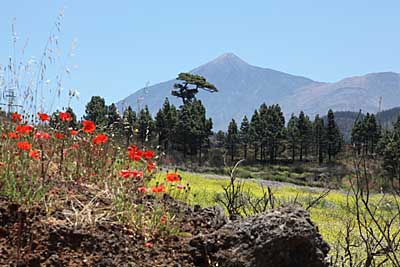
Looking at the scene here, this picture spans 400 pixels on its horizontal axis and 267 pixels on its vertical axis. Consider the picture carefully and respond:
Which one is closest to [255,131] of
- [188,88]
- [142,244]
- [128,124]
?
[188,88]

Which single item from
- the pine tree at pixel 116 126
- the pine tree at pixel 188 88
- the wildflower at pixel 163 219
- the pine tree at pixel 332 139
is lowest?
the wildflower at pixel 163 219

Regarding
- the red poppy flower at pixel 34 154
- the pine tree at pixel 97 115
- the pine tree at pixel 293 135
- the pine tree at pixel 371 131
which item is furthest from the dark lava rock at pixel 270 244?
the pine tree at pixel 293 135

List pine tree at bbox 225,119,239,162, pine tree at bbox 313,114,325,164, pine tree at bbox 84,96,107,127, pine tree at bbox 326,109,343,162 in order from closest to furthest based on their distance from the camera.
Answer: pine tree at bbox 84,96,107,127 < pine tree at bbox 326,109,343,162 < pine tree at bbox 313,114,325,164 < pine tree at bbox 225,119,239,162

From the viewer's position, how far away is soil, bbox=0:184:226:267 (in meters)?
2.90

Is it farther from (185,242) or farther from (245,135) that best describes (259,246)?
(245,135)

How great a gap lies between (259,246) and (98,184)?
1.77 meters

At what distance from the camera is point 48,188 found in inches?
139

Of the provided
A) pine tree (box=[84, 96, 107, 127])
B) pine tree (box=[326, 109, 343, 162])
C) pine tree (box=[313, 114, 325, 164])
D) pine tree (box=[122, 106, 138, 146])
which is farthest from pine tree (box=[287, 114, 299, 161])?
pine tree (box=[122, 106, 138, 146])

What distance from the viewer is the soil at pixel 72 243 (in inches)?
114

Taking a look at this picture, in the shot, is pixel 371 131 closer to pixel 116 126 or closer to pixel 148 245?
pixel 116 126

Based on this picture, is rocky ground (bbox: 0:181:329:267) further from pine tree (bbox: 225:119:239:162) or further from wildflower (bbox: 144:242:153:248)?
pine tree (bbox: 225:119:239:162)

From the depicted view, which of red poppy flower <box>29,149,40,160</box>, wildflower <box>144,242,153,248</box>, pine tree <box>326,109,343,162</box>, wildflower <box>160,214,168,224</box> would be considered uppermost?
pine tree <box>326,109,343,162</box>

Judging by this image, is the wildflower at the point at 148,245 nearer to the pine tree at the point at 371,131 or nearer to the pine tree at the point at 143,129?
the pine tree at the point at 143,129

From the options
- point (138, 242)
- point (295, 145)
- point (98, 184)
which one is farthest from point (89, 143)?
point (295, 145)
